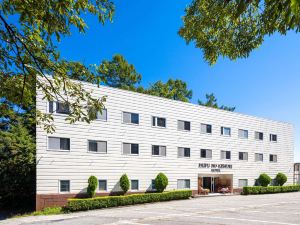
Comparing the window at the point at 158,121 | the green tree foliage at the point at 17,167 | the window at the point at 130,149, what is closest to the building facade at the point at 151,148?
the window at the point at 130,149

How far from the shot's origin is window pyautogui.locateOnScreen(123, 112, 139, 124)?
30844 mm

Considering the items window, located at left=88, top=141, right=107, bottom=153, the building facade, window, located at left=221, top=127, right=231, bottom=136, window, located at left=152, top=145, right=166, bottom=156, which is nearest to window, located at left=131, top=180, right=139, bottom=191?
the building facade

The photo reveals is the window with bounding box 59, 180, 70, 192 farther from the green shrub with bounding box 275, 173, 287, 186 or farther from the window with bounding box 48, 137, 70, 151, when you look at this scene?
the green shrub with bounding box 275, 173, 287, 186

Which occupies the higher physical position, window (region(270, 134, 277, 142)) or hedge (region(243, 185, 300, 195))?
window (region(270, 134, 277, 142))

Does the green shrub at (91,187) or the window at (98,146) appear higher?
the window at (98,146)

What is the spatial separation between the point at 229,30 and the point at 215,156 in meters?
32.4

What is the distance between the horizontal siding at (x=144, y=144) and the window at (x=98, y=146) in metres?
0.37

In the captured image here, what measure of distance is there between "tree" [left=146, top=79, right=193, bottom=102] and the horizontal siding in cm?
1506

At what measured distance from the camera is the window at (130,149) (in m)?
30.4

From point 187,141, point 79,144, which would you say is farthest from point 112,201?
point 187,141

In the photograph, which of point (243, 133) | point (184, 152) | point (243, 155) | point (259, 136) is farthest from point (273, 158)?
point (184, 152)

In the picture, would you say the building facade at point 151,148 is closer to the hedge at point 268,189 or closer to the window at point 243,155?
the window at point 243,155

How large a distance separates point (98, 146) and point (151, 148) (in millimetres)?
5944

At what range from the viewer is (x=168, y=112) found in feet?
112
